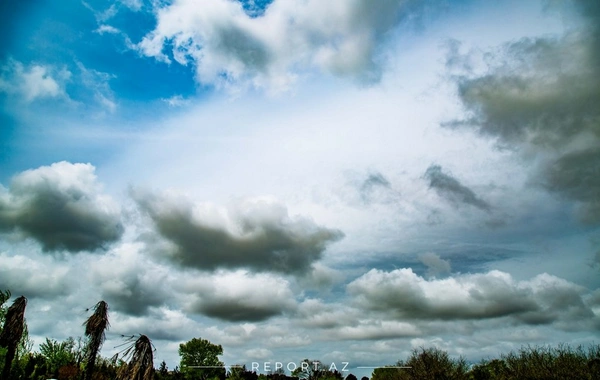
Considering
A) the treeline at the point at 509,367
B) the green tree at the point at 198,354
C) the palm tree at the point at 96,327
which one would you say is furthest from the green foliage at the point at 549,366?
the green tree at the point at 198,354

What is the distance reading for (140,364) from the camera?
24.3 feet

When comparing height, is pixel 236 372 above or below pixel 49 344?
below

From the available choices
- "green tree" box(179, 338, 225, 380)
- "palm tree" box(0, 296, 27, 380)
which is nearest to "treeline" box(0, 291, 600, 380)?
"palm tree" box(0, 296, 27, 380)

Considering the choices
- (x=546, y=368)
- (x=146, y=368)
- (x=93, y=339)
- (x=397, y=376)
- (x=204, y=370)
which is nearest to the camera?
(x=146, y=368)

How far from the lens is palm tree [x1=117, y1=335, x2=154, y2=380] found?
734 centimetres

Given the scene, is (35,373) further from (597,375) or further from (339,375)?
(597,375)

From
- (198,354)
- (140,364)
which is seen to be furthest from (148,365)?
(198,354)

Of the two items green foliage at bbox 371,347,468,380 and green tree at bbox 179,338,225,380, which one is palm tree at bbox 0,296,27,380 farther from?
green tree at bbox 179,338,225,380

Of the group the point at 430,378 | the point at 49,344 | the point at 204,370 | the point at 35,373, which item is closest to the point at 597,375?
the point at 430,378

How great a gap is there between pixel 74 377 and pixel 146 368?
43391 millimetres

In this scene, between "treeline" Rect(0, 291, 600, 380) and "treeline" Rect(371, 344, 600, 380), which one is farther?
"treeline" Rect(371, 344, 600, 380)

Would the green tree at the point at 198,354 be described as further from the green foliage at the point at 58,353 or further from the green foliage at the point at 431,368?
the green foliage at the point at 431,368

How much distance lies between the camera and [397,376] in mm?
63219

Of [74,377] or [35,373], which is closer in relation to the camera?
[74,377]
